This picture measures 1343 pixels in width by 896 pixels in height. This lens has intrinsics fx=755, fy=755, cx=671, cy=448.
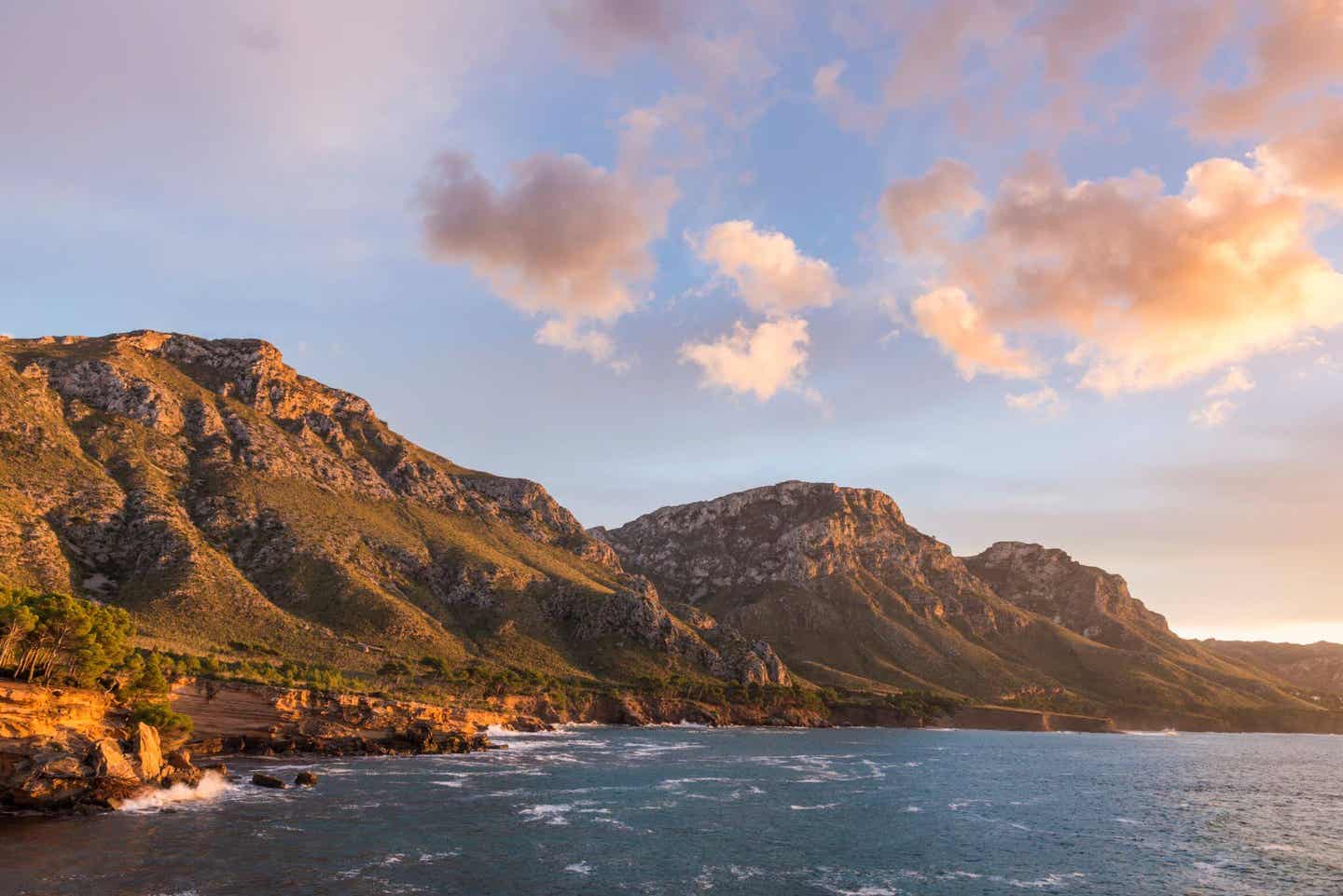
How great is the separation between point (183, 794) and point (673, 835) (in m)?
49.7

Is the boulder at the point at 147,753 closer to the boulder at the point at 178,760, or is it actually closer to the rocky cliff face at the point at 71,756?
the rocky cliff face at the point at 71,756

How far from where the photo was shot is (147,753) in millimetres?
78438

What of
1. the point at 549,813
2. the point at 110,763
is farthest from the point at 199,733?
the point at 549,813

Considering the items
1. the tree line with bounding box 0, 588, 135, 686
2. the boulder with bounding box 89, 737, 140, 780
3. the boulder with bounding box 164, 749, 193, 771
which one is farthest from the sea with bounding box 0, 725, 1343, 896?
the tree line with bounding box 0, 588, 135, 686

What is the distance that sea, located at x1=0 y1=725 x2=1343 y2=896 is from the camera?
5375cm

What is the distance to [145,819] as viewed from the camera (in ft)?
214

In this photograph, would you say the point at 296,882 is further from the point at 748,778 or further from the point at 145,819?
the point at 748,778

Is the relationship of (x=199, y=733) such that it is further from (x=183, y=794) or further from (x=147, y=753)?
(x=183, y=794)

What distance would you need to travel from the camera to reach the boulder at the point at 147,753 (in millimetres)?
76500

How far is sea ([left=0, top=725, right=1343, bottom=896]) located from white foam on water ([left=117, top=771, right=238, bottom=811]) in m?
0.46

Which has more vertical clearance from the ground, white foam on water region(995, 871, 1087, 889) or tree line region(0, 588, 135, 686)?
tree line region(0, 588, 135, 686)

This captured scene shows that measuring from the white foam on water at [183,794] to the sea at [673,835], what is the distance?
18.2 inches

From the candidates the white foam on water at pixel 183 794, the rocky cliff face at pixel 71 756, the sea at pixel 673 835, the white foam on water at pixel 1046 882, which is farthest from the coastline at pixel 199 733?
the white foam on water at pixel 1046 882

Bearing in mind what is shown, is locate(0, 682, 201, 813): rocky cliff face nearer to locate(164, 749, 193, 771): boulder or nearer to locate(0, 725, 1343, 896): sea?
locate(164, 749, 193, 771): boulder
